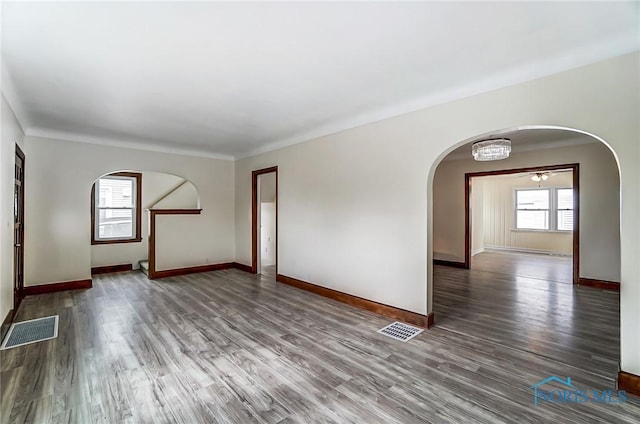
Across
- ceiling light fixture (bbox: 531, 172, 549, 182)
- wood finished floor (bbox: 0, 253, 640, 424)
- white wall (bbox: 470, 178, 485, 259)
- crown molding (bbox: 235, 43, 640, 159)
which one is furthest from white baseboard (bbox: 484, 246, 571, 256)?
crown molding (bbox: 235, 43, 640, 159)

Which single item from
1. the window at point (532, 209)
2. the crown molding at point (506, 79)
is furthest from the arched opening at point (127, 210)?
the window at point (532, 209)

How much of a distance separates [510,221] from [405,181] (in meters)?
8.15

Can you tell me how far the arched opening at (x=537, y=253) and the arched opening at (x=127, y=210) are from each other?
217 inches

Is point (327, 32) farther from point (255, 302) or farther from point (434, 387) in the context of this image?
point (255, 302)

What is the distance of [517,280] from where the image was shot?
5.66m

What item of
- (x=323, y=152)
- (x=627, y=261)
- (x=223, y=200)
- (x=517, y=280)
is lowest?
(x=517, y=280)

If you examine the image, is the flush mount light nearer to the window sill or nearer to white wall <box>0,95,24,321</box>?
white wall <box>0,95,24,321</box>

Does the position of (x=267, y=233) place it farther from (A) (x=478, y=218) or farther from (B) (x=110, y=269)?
(A) (x=478, y=218)

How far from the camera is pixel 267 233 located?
6.87 meters

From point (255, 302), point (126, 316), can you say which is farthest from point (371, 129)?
point (126, 316)

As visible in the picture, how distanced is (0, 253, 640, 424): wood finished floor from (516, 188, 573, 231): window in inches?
207

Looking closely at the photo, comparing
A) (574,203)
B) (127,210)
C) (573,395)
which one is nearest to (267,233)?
(127,210)

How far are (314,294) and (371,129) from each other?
261cm

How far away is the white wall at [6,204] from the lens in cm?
292
